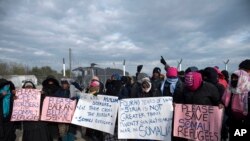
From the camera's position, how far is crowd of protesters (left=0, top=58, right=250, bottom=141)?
5.73m

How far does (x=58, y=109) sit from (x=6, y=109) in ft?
3.69

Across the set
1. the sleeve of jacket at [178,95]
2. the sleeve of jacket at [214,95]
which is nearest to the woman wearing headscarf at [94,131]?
the sleeve of jacket at [178,95]

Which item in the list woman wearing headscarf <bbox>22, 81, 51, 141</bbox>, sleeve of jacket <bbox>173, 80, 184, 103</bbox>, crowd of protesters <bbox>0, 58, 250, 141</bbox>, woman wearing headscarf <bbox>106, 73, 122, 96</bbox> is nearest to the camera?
crowd of protesters <bbox>0, 58, 250, 141</bbox>

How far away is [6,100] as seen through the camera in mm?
7898

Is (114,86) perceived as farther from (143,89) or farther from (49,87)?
(143,89)

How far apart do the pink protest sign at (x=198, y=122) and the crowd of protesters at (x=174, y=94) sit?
0.38ft

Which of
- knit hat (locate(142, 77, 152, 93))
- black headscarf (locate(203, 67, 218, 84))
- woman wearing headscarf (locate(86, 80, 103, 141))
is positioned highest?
black headscarf (locate(203, 67, 218, 84))

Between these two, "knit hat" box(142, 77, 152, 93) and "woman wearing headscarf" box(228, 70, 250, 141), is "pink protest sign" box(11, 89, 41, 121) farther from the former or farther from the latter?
"woman wearing headscarf" box(228, 70, 250, 141)

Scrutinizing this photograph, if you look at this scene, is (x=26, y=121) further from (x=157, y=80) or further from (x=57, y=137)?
(x=157, y=80)

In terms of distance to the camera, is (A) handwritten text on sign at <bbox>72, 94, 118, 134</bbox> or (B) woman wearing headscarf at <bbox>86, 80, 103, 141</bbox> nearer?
(A) handwritten text on sign at <bbox>72, 94, 118, 134</bbox>

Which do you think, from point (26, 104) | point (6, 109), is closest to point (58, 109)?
point (26, 104)

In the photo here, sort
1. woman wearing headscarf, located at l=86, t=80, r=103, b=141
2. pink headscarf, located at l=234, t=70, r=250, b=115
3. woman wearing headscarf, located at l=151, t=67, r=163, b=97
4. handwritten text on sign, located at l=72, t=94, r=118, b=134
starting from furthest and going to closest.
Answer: woman wearing headscarf, located at l=86, t=80, r=103, b=141
handwritten text on sign, located at l=72, t=94, r=118, b=134
woman wearing headscarf, located at l=151, t=67, r=163, b=97
pink headscarf, located at l=234, t=70, r=250, b=115

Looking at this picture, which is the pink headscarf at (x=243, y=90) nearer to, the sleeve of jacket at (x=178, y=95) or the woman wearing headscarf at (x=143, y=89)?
the sleeve of jacket at (x=178, y=95)

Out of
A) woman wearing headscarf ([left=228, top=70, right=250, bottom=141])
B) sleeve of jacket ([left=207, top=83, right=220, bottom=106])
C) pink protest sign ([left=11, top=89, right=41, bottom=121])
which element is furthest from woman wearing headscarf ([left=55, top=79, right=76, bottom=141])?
woman wearing headscarf ([left=228, top=70, right=250, bottom=141])
